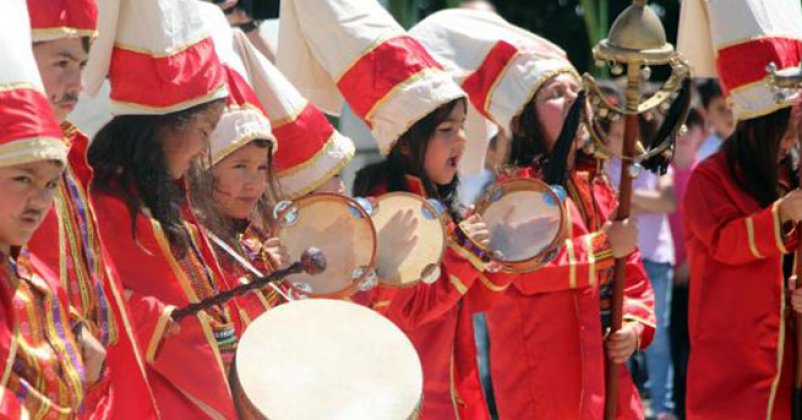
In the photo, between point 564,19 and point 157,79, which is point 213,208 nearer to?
point 157,79

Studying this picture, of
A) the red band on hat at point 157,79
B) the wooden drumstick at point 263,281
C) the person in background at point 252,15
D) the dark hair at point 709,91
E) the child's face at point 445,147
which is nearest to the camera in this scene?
the wooden drumstick at point 263,281

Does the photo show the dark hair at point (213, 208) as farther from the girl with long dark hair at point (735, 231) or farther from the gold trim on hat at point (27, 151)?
the girl with long dark hair at point (735, 231)

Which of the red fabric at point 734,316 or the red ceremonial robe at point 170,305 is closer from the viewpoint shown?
the red ceremonial robe at point 170,305

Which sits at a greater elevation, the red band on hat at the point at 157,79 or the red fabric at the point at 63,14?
the red fabric at the point at 63,14

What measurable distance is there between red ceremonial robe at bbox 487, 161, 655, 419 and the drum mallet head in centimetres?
126

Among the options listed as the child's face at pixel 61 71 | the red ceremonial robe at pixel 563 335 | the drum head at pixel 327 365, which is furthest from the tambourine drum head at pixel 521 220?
the child's face at pixel 61 71

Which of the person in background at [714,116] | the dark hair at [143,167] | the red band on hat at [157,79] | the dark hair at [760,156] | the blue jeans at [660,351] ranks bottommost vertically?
the blue jeans at [660,351]

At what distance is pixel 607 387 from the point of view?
5.82 m

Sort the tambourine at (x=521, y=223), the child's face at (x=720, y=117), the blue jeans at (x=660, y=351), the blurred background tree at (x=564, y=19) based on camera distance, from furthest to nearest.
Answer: the blurred background tree at (x=564, y=19), the child's face at (x=720, y=117), the blue jeans at (x=660, y=351), the tambourine at (x=521, y=223)

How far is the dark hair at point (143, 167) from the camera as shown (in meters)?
4.69

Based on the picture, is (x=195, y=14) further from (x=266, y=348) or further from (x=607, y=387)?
(x=607, y=387)

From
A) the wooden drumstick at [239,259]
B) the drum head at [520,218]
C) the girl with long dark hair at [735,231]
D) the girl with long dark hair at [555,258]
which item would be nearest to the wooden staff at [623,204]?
the girl with long dark hair at [555,258]

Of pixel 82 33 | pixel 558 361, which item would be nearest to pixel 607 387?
pixel 558 361

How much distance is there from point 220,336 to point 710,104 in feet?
17.1
